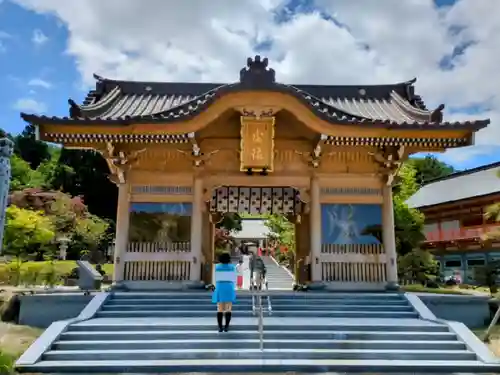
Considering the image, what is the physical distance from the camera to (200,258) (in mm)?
11094

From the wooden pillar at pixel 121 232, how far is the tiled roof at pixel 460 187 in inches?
998

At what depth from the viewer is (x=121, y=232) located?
11000mm

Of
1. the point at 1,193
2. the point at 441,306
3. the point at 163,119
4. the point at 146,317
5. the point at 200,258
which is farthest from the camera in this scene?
the point at 200,258

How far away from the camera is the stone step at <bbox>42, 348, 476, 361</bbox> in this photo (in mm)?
6703

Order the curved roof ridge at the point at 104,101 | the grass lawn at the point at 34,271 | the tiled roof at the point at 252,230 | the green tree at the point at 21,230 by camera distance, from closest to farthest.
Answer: the curved roof ridge at the point at 104,101
the grass lawn at the point at 34,271
the green tree at the point at 21,230
the tiled roof at the point at 252,230

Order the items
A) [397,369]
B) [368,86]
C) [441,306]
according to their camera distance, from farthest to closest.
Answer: [368,86] → [441,306] → [397,369]

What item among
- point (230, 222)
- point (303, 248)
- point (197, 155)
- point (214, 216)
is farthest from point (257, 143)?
point (230, 222)

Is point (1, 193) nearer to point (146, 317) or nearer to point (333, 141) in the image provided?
point (146, 317)

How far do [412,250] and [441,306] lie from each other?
892 centimetres

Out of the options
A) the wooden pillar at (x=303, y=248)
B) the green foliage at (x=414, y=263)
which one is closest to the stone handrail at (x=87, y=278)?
the wooden pillar at (x=303, y=248)

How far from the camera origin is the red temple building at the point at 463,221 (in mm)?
29059

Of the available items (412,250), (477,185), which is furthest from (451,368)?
(477,185)

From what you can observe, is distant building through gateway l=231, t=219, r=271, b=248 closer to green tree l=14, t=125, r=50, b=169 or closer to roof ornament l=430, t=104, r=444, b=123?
green tree l=14, t=125, r=50, b=169

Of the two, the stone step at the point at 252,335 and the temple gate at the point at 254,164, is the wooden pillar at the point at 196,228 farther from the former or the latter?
the stone step at the point at 252,335
